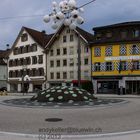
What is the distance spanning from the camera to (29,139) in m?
9.20

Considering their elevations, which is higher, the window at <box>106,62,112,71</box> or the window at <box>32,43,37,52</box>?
the window at <box>32,43,37,52</box>

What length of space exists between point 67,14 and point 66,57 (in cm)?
4363

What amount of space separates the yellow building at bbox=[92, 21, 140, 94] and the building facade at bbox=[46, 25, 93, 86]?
1892mm

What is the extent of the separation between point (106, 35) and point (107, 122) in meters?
44.5

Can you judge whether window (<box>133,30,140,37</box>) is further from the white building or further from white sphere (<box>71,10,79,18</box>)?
white sphere (<box>71,10,79,18</box>)

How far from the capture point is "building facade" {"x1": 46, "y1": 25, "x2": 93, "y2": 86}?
5794cm

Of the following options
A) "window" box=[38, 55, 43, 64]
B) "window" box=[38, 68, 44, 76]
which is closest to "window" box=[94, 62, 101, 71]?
"window" box=[38, 68, 44, 76]

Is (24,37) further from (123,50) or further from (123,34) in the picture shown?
(123,50)

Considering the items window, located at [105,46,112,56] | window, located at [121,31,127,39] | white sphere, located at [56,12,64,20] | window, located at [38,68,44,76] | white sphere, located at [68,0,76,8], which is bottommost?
window, located at [38,68,44,76]

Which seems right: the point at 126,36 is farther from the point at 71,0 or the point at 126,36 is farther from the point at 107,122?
the point at 107,122

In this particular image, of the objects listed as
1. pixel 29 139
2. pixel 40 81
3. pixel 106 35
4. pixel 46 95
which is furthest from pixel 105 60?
pixel 29 139

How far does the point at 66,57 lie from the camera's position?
6069 centimetres

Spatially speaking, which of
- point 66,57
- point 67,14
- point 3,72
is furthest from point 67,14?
point 3,72

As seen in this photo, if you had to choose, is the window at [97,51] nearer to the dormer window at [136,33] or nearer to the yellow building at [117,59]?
the yellow building at [117,59]
